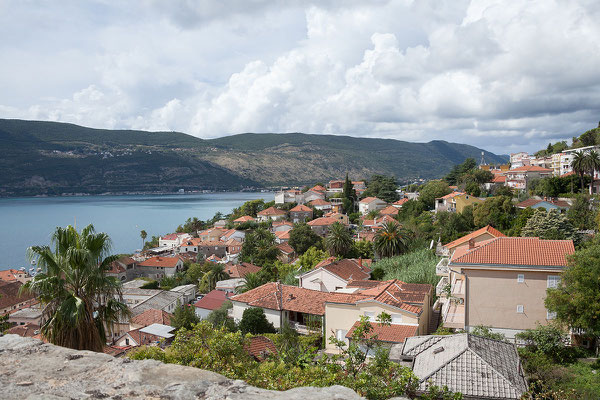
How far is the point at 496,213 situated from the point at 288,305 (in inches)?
1029

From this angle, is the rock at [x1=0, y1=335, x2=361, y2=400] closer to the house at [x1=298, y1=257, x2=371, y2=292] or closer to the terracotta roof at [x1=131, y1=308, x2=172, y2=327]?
the house at [x1=298, y1=257, x2=371, y2=292]

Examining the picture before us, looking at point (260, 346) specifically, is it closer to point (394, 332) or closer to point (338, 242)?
point (394, 332)

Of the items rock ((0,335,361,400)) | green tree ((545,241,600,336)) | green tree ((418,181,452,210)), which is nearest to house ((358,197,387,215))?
green tree ((418,181,452,210))

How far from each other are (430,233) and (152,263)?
134ft

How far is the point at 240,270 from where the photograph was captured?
54406mm

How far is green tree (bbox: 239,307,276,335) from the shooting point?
25.1m

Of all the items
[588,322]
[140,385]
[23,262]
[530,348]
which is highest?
[140,385]

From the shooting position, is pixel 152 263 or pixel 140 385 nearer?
pixel 140 385

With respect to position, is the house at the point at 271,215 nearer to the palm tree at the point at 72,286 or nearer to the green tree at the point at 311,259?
the green tree at the point at 311,259

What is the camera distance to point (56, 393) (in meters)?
2.62

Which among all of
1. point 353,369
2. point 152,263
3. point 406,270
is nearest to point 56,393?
point 353,369

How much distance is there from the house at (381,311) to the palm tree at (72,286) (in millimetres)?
13129

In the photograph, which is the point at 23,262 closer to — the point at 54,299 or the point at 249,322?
the point at 249,322

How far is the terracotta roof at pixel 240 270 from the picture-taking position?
52562 millimetres
